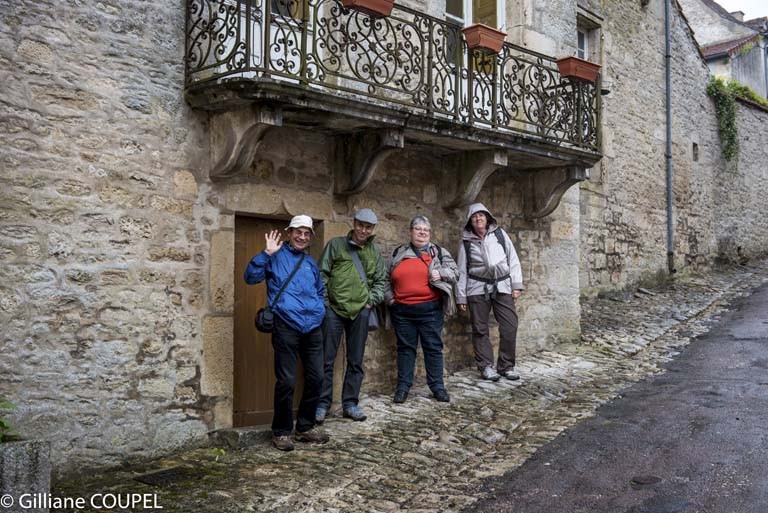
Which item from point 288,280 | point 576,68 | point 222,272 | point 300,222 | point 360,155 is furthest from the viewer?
point 576,68

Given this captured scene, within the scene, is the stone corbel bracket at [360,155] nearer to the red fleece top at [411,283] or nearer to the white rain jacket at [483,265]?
the red fleece top at [411,283]

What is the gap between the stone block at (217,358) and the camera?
20.0ft

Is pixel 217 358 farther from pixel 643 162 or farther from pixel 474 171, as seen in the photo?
pixel 643 162

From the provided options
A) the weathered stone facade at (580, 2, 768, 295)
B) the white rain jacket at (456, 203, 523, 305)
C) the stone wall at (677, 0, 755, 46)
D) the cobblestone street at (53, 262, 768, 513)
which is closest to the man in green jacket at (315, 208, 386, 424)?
the cobblestone street at (53, 262, 768, 513)

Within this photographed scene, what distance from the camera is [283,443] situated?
5824mm

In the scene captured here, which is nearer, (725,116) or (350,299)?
(350,299)

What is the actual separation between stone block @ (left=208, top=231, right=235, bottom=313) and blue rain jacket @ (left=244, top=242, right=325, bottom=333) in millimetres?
377

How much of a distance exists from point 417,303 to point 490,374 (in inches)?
54.6

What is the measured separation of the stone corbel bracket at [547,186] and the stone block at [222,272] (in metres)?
4.49

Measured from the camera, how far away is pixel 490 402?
7434 mm

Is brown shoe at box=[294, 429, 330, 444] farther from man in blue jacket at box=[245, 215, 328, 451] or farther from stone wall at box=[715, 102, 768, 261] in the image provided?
stone wall at box=[715, 102, 768, 261]

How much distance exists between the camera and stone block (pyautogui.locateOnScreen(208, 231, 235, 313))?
618 centimetres

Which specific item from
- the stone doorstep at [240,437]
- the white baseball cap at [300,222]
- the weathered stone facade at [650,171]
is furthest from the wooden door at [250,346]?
the weathered stone facade at [650,171]

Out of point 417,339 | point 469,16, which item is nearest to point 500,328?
point 417,339
